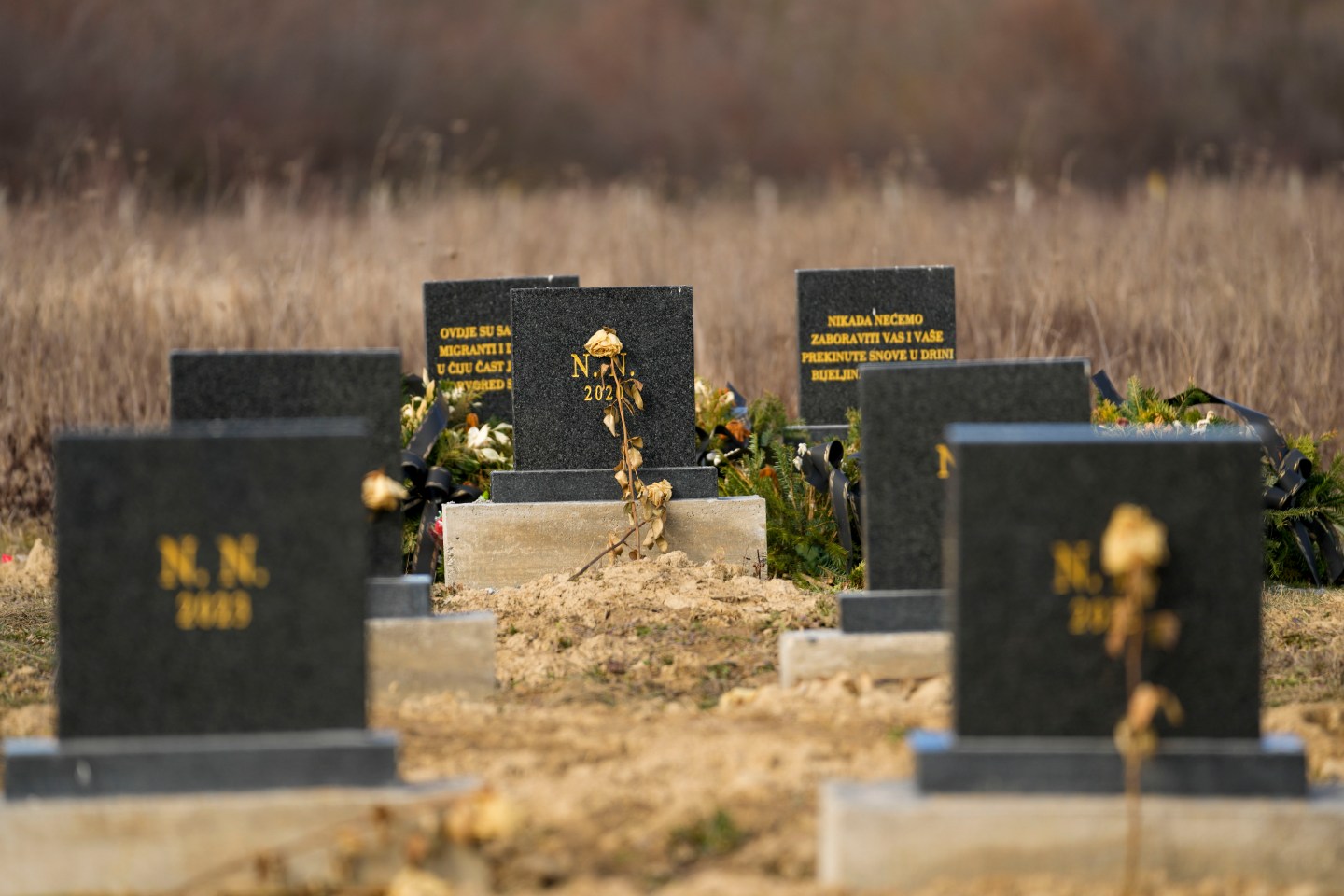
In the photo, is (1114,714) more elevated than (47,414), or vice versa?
(47,414)

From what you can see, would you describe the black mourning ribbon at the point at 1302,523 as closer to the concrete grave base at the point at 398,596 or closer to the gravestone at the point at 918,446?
the gravestone at the point at 918,446

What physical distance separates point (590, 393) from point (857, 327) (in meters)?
2.33

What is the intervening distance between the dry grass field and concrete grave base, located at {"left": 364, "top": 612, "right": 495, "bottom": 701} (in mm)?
5043

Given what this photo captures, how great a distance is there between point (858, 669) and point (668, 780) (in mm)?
1245

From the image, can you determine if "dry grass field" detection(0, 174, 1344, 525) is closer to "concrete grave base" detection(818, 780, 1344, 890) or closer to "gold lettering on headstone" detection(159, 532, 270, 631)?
"gold lettering on headstone" detection(159, 532, 270, 631)

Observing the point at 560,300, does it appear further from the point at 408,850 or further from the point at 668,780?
the point at 408,850

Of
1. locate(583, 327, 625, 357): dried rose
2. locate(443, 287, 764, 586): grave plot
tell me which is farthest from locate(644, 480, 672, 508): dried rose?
locate(583, 327, 625, 357): dried rose

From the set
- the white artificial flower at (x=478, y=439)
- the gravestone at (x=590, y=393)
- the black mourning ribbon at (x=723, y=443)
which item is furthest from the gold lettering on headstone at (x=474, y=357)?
the gravestone at (x=590, y=393)

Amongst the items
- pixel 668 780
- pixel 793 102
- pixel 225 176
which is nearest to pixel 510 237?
pixel 668 780

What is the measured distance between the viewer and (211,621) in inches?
122

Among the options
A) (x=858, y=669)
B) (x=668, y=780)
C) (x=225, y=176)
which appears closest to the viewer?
(x=668, y=780)

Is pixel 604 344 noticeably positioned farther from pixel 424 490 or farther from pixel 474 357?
pixel 474 357

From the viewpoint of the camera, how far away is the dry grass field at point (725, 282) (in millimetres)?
9375

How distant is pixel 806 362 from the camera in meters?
8.45
